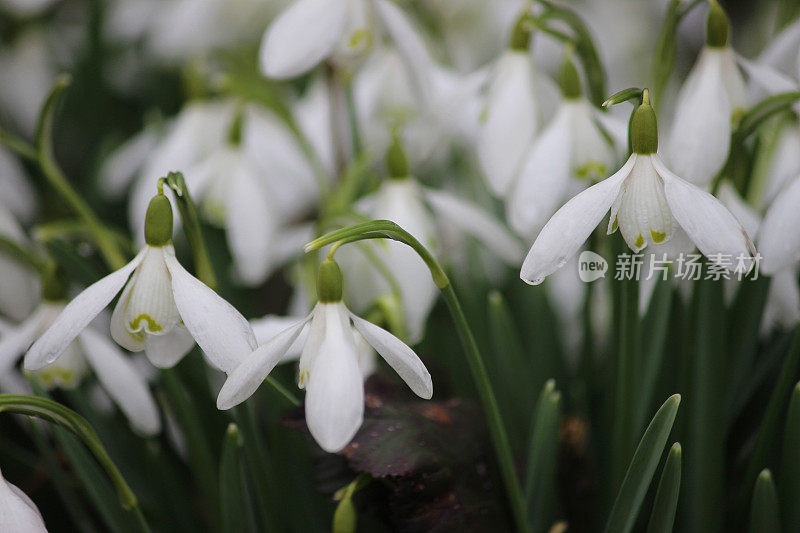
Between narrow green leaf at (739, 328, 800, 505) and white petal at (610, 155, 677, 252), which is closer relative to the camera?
white petal at (610, 155, 677, 252)

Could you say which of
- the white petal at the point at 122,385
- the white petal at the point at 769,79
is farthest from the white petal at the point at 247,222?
the white petal at the point at 769,79

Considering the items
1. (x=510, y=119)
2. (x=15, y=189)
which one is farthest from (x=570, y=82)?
(x=15, y=189)

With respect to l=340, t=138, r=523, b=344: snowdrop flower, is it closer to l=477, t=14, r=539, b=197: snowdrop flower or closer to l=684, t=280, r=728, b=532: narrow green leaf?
l=477, t=14, r=539, b=197: snowdrop flower

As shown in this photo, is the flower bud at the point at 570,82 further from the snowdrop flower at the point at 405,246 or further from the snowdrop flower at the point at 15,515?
the snowdrop flower at the point at 15,515

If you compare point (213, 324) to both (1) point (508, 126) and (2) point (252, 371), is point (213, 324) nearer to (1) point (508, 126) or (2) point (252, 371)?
(2) point (252, 371)

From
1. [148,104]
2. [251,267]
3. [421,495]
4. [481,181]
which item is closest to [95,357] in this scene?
[251,267]

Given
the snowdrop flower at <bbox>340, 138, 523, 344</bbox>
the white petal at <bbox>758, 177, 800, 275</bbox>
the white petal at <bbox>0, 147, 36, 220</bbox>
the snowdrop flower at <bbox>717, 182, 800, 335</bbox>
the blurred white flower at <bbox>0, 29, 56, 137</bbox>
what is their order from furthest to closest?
the blurred white flower at <bbox>0, 29, 56, 137</bbox>
the white petal at <bbox>0, 147, 36, 220</bbox>
the snowdrop flower at <bbox>340, 138, 523, 344</bbox>
the snowdrop flower at <bbox>717, 182, 800, 335</bbox>
the white petal at <bbox>758, 177, 800, 275</bbox>

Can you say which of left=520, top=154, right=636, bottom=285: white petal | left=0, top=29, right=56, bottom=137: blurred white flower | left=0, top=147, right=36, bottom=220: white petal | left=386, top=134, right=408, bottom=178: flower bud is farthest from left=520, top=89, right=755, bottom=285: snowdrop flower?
left=0, top=29, right=56, bottom=137: blurred white flower
